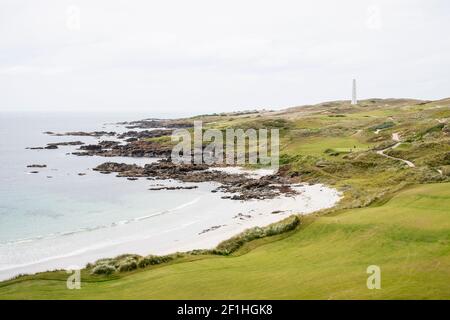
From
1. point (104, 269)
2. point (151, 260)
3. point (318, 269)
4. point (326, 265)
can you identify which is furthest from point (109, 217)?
point (318, 269)

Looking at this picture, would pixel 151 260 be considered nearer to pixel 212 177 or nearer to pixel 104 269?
pixel 104 269

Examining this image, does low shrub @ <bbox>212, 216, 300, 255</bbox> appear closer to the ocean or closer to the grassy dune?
the grassy dune

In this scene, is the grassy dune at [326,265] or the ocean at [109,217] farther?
the ocean at [109,217]

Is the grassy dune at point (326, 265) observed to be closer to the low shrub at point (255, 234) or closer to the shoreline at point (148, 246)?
the low shrub at point (255, 234)

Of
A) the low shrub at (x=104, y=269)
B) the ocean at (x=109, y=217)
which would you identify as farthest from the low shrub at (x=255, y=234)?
the low shrub at (x=104, y=269)

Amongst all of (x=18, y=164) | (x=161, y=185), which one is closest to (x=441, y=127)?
(x=161, y=185)
